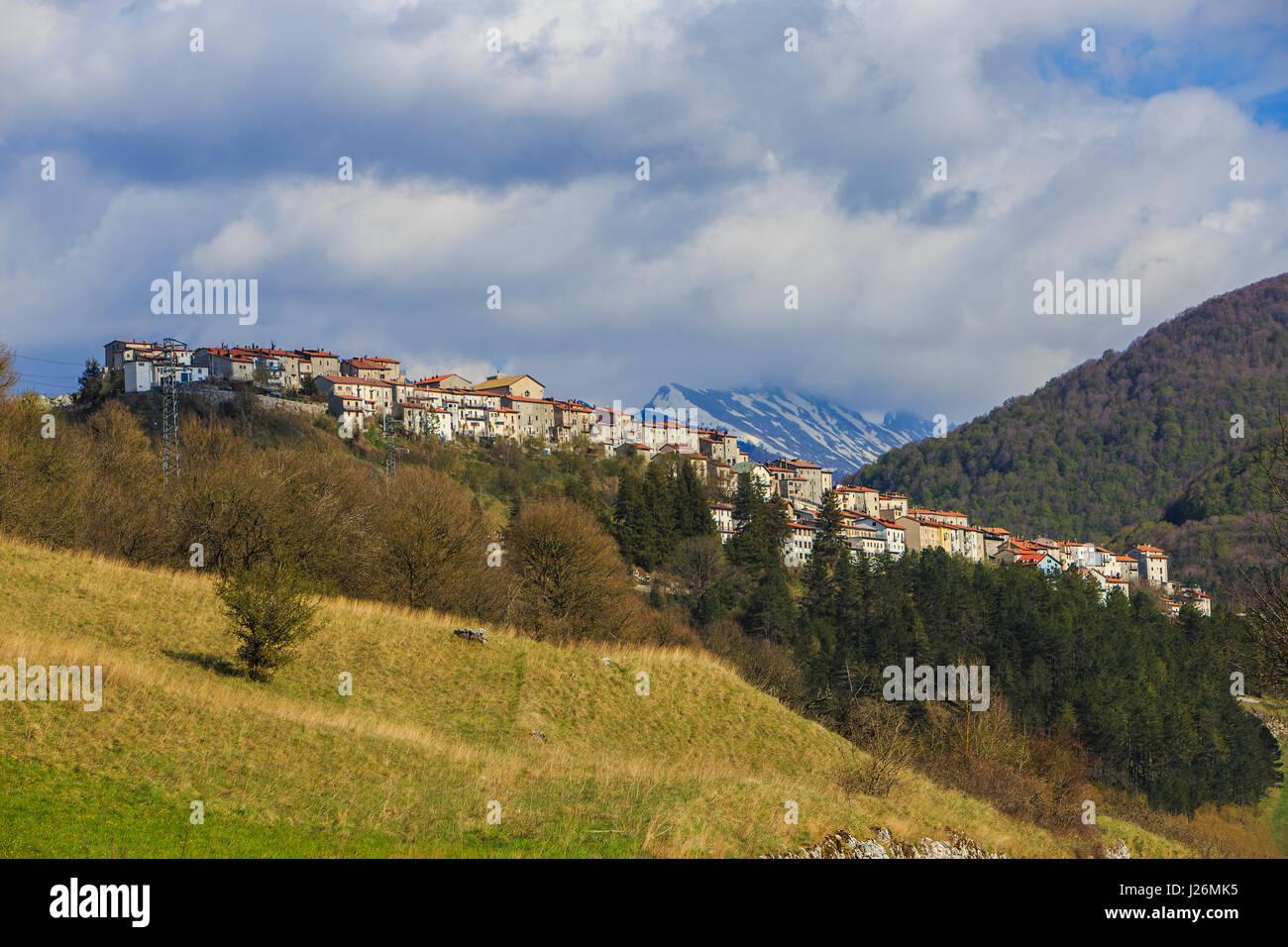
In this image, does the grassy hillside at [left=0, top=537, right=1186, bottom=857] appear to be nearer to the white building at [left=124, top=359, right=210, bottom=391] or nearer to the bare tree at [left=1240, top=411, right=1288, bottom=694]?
the bare tree at [left=1240, top=411, right=1288, bottom=694]

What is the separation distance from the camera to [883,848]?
17047 millimetres

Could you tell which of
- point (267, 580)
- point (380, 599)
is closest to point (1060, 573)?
point (380, 599)

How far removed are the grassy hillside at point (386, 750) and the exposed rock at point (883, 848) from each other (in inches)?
12.9

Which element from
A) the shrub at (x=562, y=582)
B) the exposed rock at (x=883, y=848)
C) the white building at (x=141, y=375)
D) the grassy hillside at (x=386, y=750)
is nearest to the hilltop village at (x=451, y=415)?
the white building at (x=141, y=375)

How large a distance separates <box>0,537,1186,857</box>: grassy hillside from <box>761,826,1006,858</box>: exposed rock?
327mm

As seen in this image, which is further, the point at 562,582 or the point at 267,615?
the point at 562,582

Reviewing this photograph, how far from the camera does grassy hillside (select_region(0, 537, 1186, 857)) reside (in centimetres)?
1473

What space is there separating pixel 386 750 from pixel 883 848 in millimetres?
10721

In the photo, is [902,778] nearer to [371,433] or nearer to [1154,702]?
[1154,702]

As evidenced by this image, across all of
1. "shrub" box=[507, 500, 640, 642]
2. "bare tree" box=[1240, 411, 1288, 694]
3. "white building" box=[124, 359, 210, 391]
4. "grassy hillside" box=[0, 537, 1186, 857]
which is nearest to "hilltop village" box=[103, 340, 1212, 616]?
"white building" box=[124, 359, 210, 391]

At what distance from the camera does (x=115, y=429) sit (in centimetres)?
7912

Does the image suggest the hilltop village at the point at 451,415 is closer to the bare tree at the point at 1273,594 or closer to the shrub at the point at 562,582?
the shrub at the point at 562,582

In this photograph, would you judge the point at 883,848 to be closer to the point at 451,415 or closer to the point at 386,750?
the point at 386,750

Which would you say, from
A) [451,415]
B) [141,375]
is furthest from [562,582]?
[451,415]
